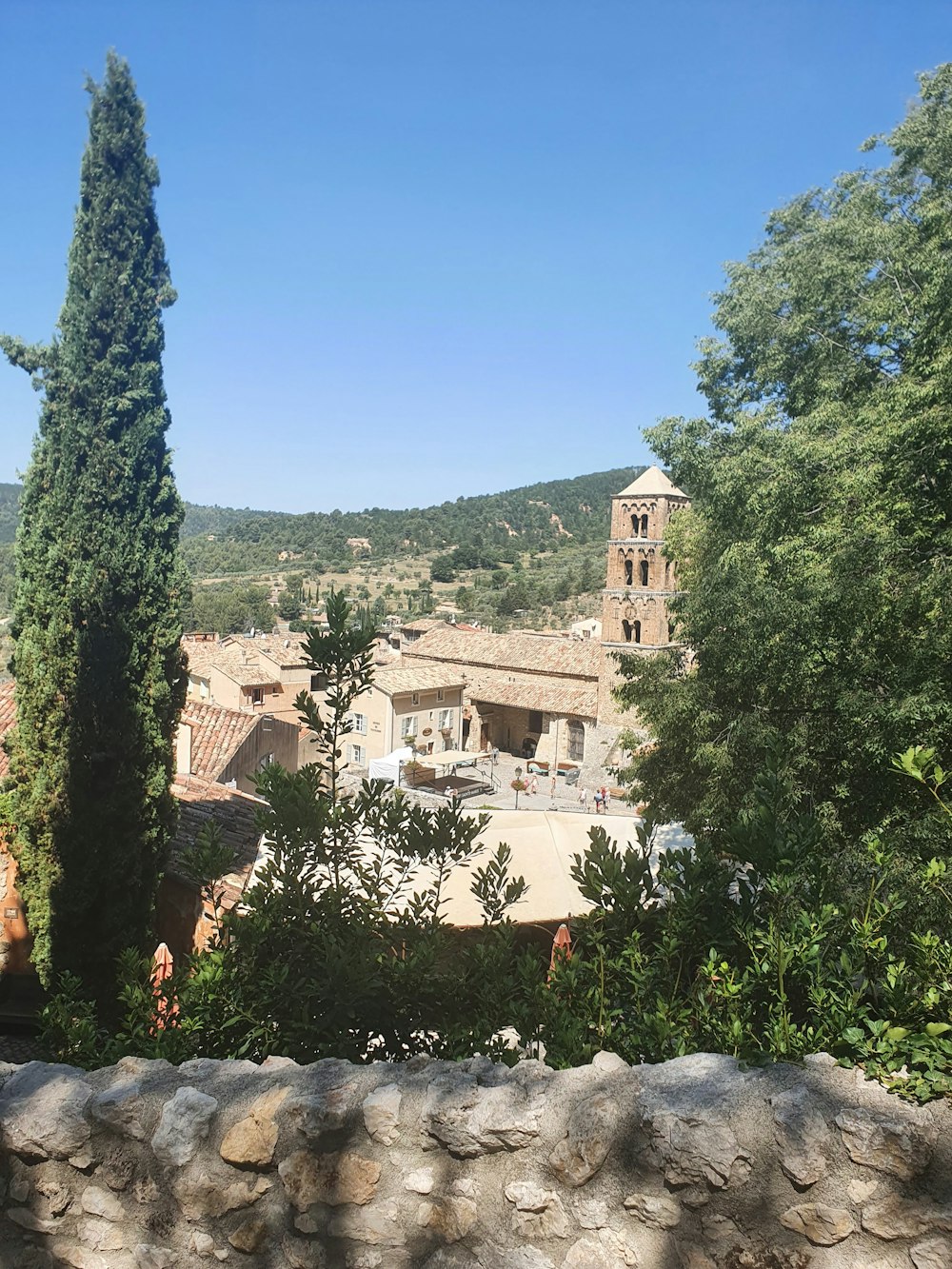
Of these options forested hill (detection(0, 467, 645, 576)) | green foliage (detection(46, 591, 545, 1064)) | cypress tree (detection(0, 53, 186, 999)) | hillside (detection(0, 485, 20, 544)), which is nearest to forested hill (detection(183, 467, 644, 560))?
forested hill (detection(0, 467, 645, 576))

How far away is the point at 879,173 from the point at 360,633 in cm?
1899

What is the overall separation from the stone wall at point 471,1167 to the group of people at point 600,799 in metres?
25.2

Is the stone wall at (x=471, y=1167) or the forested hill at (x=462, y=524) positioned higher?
the forested hill at (x=462, y=524)

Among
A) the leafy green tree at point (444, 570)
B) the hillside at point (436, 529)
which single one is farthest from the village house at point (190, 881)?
the hillside at point (436, 529)

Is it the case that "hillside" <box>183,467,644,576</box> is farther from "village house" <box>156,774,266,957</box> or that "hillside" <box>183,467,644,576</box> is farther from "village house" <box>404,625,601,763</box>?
"village house" <box>156,774,266,957</box>

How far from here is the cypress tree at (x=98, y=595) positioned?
9891 mm

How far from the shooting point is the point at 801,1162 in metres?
2.34

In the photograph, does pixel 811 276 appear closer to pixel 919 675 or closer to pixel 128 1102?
pixel 919 675

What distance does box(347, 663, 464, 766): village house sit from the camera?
36.8 meters

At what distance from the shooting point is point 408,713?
1480 inches

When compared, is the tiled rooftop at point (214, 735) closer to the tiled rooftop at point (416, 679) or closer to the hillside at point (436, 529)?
the tiled rooftop at point (416, 679)

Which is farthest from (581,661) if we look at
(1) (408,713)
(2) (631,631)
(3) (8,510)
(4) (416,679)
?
(3) (8,510)

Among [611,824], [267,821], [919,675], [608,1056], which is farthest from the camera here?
[611,824]

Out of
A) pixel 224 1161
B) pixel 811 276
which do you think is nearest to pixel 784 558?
pixel 811 276
